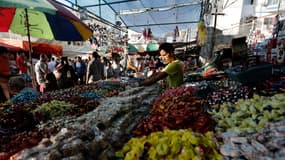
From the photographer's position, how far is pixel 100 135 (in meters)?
1.54

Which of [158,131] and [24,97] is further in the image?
[24,97]

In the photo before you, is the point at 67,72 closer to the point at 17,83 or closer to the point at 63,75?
the point at 63,75

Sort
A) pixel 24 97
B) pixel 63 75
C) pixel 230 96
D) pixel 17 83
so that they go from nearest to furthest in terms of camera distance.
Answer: pixel 230 96 < pixel 24 97 < pixel 17 83 < pixel 63 75

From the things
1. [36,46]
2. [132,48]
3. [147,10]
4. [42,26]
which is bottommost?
[36,46]

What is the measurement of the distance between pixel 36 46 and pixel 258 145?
11727 millimetres

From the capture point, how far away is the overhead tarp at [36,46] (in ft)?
32.8

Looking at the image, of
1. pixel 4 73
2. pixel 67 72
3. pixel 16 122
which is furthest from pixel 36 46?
pixel 16 122

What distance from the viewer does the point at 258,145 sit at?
4.12 ft

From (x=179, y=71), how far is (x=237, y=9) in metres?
10.7

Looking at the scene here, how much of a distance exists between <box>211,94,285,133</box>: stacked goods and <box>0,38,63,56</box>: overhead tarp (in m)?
10.5

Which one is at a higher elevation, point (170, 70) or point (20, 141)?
point (170, 70)

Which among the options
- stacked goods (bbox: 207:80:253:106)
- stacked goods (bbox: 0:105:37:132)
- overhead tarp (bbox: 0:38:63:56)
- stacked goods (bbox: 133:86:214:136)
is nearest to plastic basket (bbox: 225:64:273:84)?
stacked goods (bbox: 207:80:253:106)

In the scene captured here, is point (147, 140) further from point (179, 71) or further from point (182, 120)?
point (179, 71)

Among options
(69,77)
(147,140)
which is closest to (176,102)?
(147,140)
